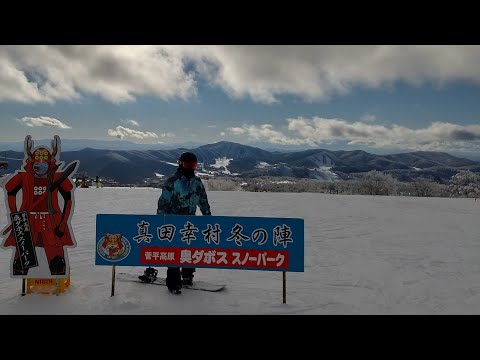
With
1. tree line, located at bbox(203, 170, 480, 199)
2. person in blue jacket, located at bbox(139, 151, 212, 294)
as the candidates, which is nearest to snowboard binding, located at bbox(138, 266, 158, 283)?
person in blue jacket, located at bbox(139, 151, 212, 294)

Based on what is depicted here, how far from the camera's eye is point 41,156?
14.5 ft

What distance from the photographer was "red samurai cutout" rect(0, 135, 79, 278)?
4.39 metres

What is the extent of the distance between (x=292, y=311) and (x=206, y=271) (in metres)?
2.21

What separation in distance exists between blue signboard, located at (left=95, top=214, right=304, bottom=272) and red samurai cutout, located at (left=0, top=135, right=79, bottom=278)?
1.94 ft

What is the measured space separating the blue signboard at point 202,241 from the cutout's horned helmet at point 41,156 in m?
1.07

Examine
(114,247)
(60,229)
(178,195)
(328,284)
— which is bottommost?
(328,284)

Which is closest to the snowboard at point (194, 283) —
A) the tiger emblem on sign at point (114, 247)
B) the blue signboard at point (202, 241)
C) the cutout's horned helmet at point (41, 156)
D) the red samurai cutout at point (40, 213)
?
the blue signboard at point (202, 241)

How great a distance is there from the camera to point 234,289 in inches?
193

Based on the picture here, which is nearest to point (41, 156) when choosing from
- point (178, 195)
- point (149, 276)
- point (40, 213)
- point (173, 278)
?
point (40, 213)

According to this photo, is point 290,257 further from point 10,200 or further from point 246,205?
point 246,205

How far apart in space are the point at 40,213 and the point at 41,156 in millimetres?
810

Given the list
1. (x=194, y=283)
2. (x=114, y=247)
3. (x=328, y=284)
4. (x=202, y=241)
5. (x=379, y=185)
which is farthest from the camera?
(x=379, y=185)

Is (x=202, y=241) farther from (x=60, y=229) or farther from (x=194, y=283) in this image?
(x=60, y=229)

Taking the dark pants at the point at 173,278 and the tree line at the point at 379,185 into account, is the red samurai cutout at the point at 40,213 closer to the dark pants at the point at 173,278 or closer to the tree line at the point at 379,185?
the dark pants at the point at 173,278
